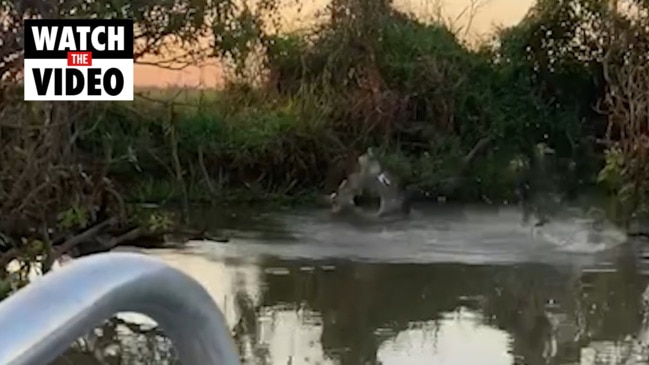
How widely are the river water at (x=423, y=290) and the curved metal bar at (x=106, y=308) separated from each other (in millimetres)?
2409

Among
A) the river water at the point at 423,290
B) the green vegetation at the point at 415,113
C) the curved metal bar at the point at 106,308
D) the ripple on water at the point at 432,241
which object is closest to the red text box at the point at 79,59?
the river water at the point at 423,290

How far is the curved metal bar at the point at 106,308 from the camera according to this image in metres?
0.48

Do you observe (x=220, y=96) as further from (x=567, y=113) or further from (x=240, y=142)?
(x=567, y=113)

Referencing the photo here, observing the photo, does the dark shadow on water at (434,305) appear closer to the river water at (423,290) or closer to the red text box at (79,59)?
the river water at (423,290)

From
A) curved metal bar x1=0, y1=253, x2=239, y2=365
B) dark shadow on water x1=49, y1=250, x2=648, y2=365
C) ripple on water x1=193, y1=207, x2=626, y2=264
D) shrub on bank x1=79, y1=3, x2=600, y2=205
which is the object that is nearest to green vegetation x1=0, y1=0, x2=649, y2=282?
shrub on bank x1=79, y1=3, x2=600, y2=205

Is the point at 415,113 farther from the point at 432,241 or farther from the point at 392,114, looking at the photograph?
the point at 432,241

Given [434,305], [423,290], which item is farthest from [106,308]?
[423,290]

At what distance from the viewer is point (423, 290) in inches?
175

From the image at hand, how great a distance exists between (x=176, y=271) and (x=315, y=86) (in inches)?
287

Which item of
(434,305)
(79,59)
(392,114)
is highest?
(79,59)

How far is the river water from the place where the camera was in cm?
360

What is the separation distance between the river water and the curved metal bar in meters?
2.41

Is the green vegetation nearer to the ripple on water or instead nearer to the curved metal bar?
the ripple on water

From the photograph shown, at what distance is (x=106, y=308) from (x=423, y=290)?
3954 mm
